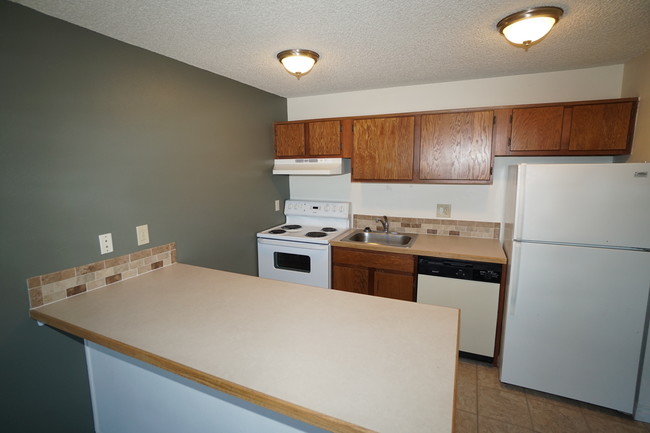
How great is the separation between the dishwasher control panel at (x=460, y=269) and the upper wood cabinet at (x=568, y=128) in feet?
3.11

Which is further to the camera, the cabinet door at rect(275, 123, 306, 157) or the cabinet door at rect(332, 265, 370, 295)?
the cabinet door at rect(275, 123, 306, 157)

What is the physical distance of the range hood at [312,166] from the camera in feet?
9.90

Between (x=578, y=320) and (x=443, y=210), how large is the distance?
1350 mm

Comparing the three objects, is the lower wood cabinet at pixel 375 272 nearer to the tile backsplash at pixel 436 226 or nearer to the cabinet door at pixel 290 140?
the tile backsplash at pixel 436 226

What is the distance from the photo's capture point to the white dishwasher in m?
2.39

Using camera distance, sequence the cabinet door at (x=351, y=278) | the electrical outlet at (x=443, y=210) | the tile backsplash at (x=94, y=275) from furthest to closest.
Result: the electrical outlet at (x=443, y=210) → the cabinet door at (x=351, y=278) → the tile backsplash at (x=94, y=275)

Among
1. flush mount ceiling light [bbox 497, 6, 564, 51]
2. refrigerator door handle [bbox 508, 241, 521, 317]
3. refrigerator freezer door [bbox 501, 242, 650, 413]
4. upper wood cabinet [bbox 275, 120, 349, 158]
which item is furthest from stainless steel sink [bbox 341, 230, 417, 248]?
flush mount ceiling light [bbox 497, 6, 564, 51]

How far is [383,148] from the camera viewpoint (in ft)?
9.49

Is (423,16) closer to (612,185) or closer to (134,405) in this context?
(612,185)

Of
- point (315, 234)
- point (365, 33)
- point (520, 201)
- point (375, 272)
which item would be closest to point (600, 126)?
point (520, 201)

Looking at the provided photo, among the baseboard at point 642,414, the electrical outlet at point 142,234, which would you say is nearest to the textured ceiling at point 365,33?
the electrical outlet at point 142,234

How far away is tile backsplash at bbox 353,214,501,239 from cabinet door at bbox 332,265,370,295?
67 centimetres

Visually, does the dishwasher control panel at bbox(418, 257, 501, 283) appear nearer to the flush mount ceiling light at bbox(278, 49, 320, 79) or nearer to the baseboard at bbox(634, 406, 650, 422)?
the baseboard at bbox(634, 406, 650, 422)

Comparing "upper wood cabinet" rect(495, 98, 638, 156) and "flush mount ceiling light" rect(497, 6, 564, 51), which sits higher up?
"flush mount ceiling light" rect(497, 6, 564, 51)
